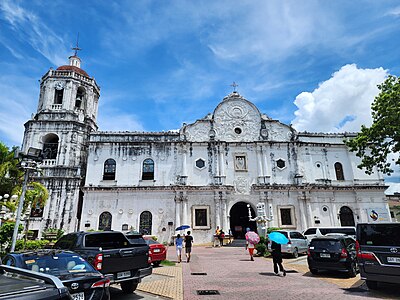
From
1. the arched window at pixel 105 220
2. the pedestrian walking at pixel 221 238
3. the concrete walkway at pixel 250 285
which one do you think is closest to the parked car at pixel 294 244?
the concrete walkway at pixel 250 285

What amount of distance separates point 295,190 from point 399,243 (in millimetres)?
17666

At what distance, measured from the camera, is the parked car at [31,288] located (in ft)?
9.93

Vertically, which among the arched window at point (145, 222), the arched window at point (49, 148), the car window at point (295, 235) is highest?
the arched window at point (49, 148)

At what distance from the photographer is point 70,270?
5.25m

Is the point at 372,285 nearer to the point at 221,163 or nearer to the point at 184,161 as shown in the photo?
the point at 221,163

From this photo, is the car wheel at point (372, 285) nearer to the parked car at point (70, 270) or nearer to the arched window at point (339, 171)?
the parked car at point (70, 270)

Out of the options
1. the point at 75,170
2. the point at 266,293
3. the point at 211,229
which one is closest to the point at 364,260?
the point at 266,293

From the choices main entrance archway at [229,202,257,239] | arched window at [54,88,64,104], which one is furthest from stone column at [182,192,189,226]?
arched window at [54,88,64,104]

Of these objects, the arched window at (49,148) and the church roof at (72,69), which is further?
the church roof at (72,69)

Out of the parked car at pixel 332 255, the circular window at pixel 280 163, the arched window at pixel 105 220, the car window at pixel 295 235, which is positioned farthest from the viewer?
the circular window at pixel 280 163

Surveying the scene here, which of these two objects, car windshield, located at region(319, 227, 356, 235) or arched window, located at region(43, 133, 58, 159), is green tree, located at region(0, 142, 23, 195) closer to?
arched window, located at region(43, 133, 58, 159)

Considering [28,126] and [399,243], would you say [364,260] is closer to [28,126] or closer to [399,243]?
[399,243]

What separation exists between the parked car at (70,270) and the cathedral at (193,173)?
721 inches

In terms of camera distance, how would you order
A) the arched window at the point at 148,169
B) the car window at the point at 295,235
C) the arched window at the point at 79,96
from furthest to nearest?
the arched window at the point at 79,96, the arched window at the point at 148,169, the car window at the point at 295,235
